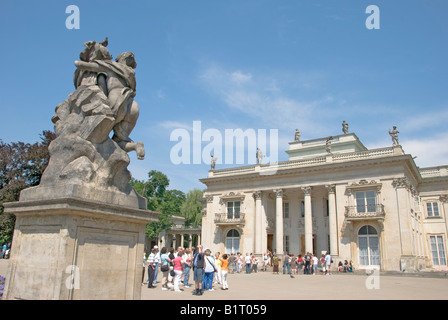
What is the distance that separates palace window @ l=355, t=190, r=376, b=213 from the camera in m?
31.0

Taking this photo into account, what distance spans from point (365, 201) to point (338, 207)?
245cm

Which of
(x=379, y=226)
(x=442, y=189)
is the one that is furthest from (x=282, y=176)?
(x=442, y=189)

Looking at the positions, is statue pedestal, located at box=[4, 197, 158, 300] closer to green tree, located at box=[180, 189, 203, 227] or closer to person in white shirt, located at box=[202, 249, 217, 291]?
person in white shirt, located at box=[202, 249, 217, 291]

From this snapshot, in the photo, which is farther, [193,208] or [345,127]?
[193,208]

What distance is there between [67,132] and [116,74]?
1.21 meters

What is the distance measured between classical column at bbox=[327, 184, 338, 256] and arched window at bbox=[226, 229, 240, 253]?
32.5 feet

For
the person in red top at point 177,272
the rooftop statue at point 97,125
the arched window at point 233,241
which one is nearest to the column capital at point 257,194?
the arched window at point 233,241

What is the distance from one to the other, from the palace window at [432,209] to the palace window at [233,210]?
20.0 meters

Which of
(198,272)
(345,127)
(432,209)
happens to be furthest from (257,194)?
(198,272)

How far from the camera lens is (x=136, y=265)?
5289 mm

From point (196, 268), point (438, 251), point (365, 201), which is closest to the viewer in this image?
point (196, 268)

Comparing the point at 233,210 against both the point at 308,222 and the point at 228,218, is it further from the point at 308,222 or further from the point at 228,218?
the point at 308,222

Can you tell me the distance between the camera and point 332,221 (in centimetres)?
3256
